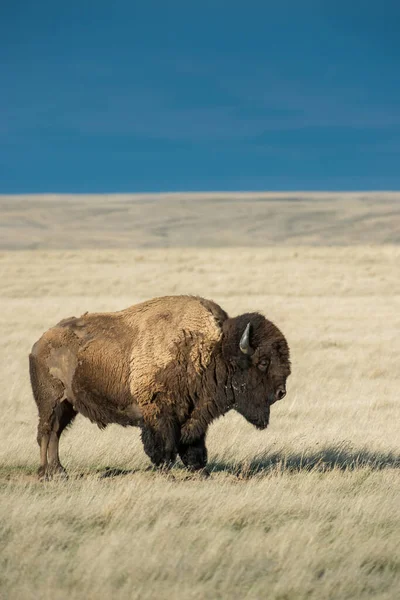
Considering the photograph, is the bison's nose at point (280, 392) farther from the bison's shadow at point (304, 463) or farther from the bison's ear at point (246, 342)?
the bison's shadow at point (304, 463)

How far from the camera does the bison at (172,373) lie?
774 cm

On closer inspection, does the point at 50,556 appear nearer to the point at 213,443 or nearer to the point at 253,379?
the point at 253,379

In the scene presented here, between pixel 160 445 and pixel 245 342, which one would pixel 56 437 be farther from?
pixel 245 342

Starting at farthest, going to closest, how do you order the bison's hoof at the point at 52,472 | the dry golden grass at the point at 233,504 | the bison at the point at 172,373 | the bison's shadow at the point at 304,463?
the bison's shadow at the point at 304,463 → the bison's hoof at the point at 52,472 → the bison at the point at 172,373 → the dry golden grass at the point at 233,504

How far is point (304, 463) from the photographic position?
29.0 feet

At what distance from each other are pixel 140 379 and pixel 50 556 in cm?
246

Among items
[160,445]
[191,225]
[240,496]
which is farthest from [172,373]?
[191,225]

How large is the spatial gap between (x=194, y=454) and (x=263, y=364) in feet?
3.20

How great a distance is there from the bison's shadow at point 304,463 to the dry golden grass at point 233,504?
3 cm

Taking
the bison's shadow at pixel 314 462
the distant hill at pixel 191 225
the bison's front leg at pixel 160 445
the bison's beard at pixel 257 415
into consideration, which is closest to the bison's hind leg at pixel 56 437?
the bison's front leg at pixel 160 445

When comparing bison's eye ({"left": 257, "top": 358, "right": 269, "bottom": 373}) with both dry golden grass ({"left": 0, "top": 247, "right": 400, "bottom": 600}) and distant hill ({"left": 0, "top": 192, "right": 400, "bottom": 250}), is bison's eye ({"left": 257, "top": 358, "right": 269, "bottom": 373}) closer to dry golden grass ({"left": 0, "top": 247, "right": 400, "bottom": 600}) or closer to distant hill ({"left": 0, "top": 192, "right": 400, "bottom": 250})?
dry golden grass ({"left": 0, "top": 247, "right": 400, "bottom": 600})

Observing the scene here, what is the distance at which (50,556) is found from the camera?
5465mm

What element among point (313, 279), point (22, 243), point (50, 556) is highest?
point (22, 243)

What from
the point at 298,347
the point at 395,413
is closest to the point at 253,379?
the point at 395,413
